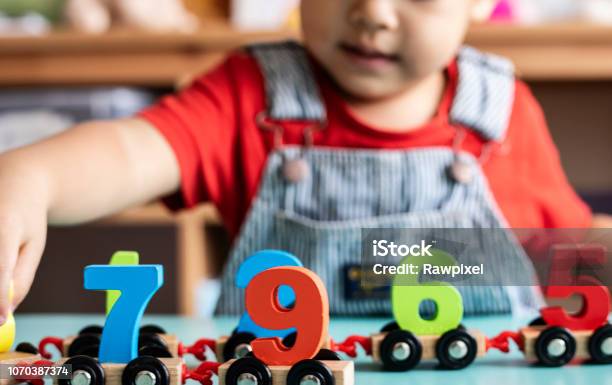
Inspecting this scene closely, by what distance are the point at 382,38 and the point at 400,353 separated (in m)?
0.38

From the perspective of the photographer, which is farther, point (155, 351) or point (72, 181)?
point (72, 181)

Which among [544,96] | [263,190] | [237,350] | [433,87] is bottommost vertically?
[237,350]

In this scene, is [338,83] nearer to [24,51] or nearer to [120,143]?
[120,143]

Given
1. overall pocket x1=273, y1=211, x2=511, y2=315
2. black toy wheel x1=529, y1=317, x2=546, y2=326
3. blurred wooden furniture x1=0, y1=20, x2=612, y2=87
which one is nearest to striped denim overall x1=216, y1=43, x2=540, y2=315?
overall pocket x1=273, y1=211, x2=511, y2=315

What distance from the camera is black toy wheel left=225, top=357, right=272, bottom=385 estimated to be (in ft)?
1.33

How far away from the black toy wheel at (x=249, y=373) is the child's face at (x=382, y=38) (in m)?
0.45

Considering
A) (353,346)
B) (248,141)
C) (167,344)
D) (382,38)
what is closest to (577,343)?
(353,346)

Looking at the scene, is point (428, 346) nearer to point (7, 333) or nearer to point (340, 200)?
point (7, 333)

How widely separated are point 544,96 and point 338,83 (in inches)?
43.3

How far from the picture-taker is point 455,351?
0.49 meters

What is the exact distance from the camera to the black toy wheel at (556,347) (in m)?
0.50

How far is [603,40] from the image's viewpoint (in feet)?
5.17

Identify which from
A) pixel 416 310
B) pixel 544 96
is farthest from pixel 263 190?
pixel 544 96

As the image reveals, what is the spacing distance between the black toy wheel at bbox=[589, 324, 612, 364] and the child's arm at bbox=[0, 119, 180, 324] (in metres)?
0.32
